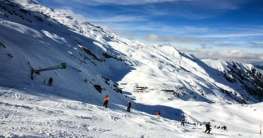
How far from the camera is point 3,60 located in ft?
→ 145

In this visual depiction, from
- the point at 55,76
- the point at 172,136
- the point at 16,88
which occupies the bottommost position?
the point at 172,136

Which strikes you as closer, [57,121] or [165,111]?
[57,121]

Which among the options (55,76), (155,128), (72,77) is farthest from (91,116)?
(72,77)

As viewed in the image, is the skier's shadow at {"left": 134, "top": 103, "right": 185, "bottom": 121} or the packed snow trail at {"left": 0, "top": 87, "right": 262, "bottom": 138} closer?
the packed snow trail at {"left": 0, "top": 87, "right": 262, "bottom": 138}

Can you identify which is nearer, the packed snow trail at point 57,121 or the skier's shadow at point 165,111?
the packed snow trail at point 57,121

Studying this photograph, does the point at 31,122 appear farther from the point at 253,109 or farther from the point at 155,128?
the point at 253,109

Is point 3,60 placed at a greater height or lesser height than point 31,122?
greater

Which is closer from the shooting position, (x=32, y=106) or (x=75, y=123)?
(x=75, y=123)

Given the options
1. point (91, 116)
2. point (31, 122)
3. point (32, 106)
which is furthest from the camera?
point (91, 116)

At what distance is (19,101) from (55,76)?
2675cm

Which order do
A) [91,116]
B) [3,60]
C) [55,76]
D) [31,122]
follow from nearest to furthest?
1. [31,122]
2. [91,116]
3. [3,60]
4. [55,76]

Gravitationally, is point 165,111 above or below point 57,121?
above

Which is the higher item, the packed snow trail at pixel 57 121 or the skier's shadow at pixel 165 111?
the skier's shadow at pixel 165 111

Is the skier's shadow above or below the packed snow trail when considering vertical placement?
above
